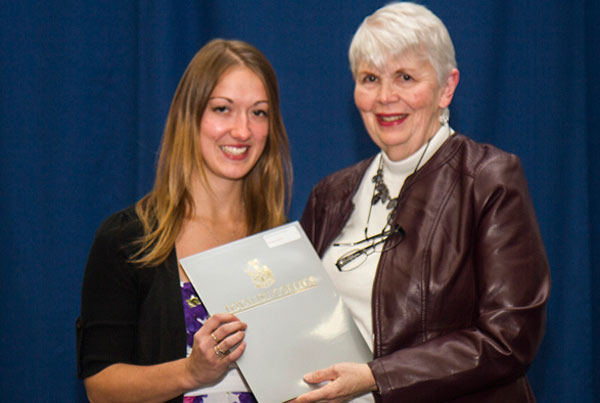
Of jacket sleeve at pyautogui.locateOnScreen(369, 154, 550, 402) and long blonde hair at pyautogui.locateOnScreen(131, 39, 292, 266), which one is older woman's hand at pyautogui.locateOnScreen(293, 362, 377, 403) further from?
long blonde hair at pyautogui.locateOnScreen(131, 39, 292, 266)

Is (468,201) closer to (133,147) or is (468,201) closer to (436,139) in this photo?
(436,139)

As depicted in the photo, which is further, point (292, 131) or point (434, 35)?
point (292, 131)

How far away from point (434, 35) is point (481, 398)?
2.81 ft

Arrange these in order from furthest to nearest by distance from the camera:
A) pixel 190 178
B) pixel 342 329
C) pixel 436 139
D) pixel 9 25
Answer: pixel 9 25
pixel 190 178
pixel 436 139
pixel 342 329

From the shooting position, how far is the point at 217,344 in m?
1.49

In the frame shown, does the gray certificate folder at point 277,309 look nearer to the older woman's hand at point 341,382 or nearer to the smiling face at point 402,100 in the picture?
the older woman's hand at point 341,382

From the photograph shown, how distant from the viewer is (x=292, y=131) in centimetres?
282

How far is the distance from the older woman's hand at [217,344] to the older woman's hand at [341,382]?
0.60ft

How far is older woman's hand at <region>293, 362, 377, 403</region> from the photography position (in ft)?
4.91

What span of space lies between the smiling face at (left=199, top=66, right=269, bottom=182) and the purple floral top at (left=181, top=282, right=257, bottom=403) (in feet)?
1.12

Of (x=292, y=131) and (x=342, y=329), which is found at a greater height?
(x=292, y=131)

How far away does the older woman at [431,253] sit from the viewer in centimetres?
147


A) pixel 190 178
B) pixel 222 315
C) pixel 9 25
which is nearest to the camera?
pixel 222 315

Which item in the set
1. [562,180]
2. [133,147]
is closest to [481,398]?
[562,180]
